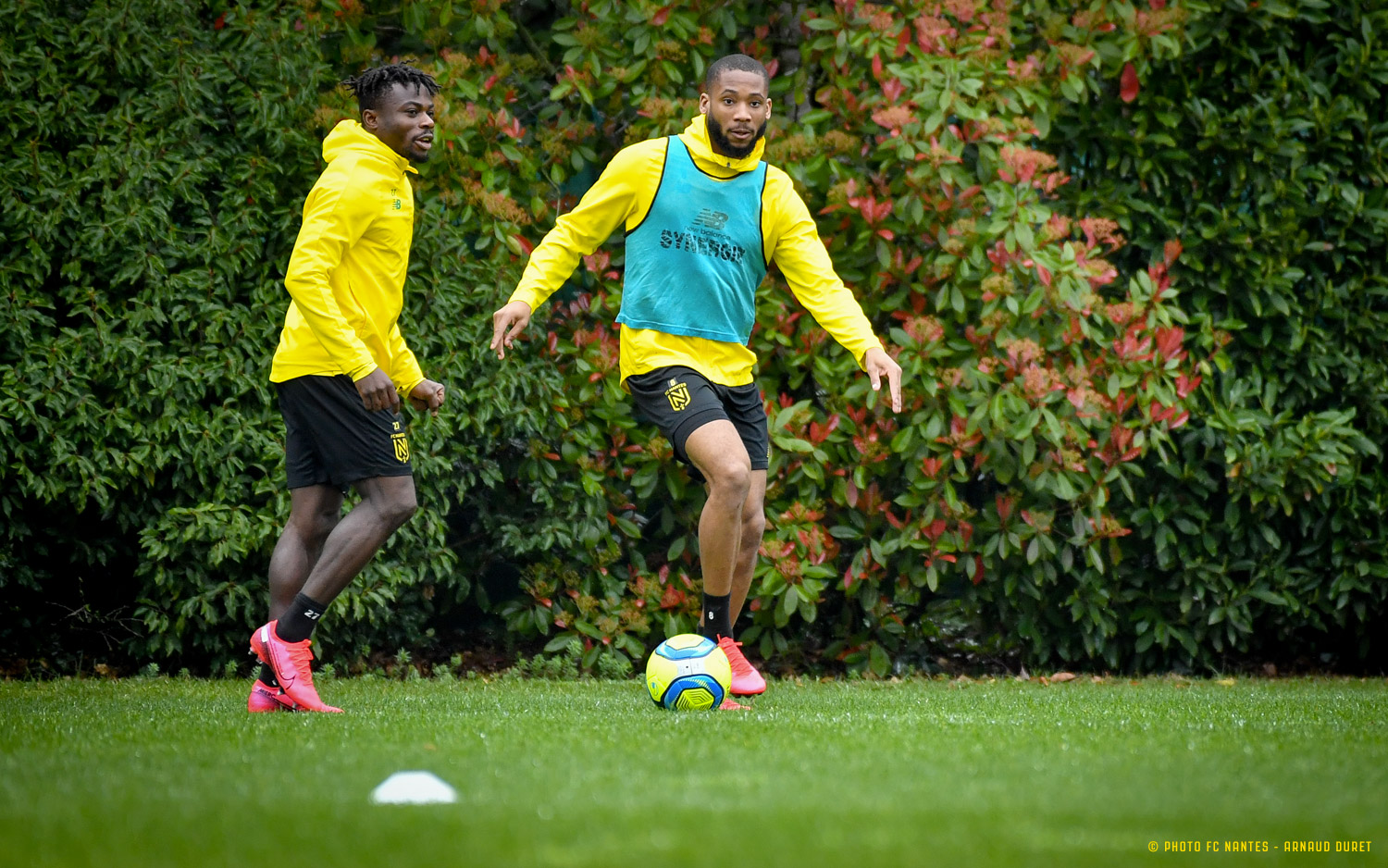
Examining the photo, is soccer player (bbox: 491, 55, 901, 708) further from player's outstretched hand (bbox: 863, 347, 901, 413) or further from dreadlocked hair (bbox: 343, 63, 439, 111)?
dreadlocked hair (bbox: 343, 63, 439, 111)

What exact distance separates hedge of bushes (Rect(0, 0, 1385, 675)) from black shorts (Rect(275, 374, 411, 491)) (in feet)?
3.67

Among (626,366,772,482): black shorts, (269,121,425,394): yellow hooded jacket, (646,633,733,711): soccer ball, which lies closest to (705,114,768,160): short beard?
(626,366,772,482): black shorts

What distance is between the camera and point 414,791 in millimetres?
2822

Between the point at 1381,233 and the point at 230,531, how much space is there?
215 inches

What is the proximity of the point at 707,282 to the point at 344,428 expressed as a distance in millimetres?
1426

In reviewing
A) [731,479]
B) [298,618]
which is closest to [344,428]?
[298,618]

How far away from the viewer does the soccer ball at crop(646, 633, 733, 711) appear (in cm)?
464

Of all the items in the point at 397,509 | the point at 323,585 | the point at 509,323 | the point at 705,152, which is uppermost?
the point at 705,152

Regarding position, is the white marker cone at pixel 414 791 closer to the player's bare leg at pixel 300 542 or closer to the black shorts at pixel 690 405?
the player's bare leg at pixel 300 542

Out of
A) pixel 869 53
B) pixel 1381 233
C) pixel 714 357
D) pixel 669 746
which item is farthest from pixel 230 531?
pixel 1381 233

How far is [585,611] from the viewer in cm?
628

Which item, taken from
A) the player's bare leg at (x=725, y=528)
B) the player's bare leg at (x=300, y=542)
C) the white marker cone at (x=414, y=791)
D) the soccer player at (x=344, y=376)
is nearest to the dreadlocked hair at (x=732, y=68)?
the soccer player at (x=344, y=376)

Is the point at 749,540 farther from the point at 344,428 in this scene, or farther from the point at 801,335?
the point at 344,428

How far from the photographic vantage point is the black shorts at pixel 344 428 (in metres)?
4.58
